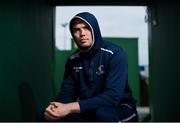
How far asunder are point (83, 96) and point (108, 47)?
262mm

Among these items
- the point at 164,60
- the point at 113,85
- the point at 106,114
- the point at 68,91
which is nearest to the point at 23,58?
the point at 164,60

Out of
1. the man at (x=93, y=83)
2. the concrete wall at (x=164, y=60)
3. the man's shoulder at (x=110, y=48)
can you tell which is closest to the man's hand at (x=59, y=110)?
the man at (x=93, y=83)

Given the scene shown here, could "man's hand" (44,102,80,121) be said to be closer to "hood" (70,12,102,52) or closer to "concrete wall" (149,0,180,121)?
"hood" (70,12,102,52)

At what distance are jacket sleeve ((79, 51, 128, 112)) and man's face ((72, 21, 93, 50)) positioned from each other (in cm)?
13

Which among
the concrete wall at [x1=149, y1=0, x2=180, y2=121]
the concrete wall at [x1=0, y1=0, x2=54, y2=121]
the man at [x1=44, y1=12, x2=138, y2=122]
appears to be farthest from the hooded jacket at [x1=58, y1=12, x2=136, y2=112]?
the concrete wall at [x1=149, y1=0, x2=180, y2=121]

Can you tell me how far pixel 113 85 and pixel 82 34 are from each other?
0.28 metres

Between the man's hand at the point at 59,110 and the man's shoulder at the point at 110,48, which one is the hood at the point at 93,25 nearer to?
the man's shoulder at the point at 110,48

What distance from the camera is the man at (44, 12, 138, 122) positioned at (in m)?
1.88

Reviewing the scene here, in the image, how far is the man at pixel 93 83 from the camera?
188 centimetres

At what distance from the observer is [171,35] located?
15.9ft

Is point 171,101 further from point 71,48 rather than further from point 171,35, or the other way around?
point 71,48

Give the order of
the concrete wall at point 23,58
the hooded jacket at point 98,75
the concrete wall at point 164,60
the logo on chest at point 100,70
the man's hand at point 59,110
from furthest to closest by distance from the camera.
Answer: the concrete wall at point 164,60 < the concrete wall at point 23,58 < the logo on chest at point 100,70 < the hooded jacket at point 98,75 < the man's hand at point 59,110

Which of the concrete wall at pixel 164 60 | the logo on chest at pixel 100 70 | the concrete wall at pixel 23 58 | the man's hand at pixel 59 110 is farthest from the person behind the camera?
the concrete wall at pixel 164 60

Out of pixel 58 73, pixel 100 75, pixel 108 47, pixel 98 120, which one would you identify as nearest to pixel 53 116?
pixel 98 120
